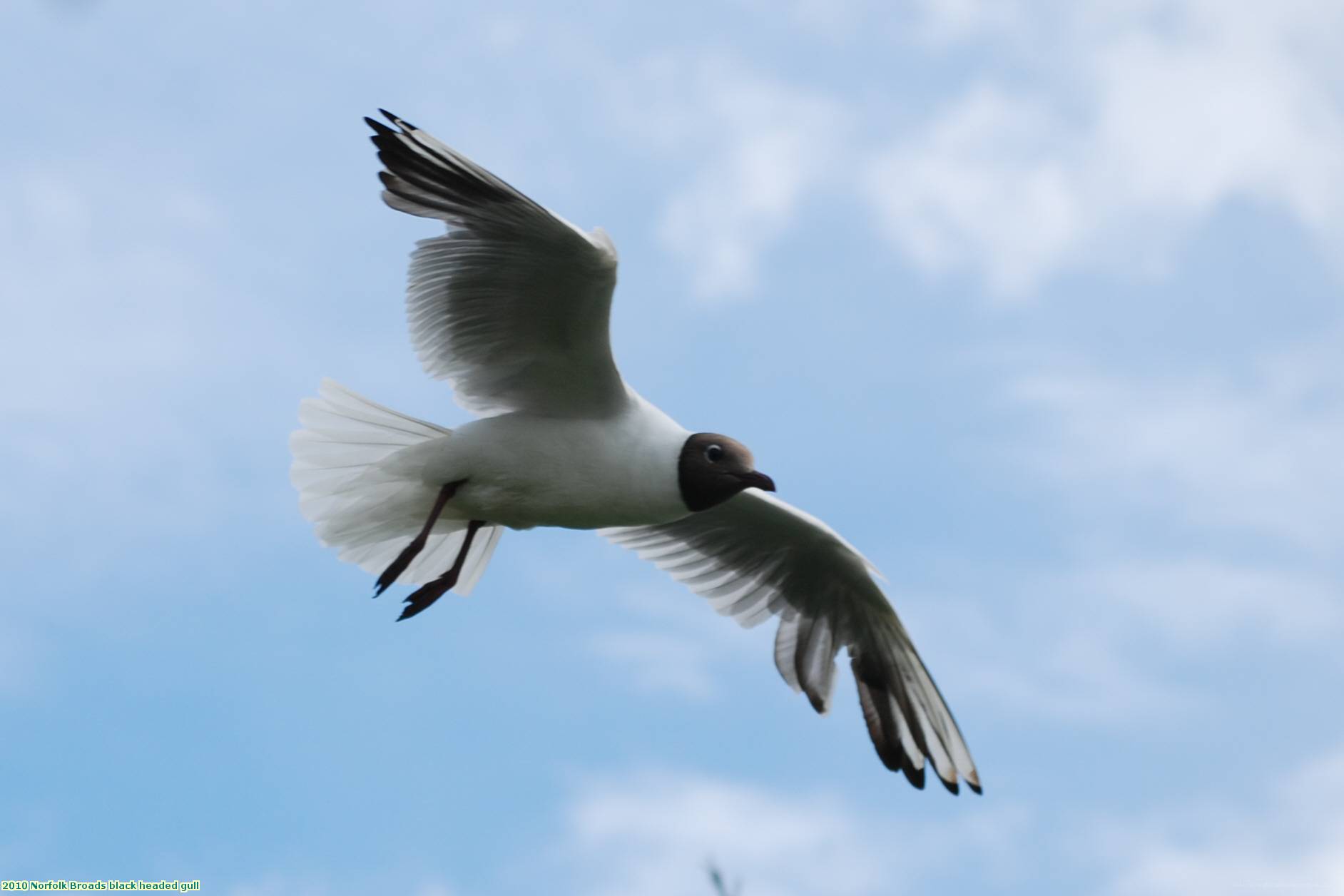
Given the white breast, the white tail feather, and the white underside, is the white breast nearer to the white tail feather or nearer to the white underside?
the white underside

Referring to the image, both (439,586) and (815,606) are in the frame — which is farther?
(815,606)

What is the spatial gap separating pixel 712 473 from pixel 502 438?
3.05 feet

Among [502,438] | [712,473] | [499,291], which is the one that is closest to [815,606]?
[712,473]

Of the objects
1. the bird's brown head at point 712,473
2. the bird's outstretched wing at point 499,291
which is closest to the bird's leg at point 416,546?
the bird's outstretched wing at point 499,291

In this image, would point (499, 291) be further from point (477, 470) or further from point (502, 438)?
point (477, 470)

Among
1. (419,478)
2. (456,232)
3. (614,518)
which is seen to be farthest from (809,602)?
(456,232)

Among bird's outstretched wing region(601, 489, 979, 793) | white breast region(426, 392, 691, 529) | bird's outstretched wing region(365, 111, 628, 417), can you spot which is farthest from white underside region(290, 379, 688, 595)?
bird's outstretched wing region(601, 489, 979, 793)

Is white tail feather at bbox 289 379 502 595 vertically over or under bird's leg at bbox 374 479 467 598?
over

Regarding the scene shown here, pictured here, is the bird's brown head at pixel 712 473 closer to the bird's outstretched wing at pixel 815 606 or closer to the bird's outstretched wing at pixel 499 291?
the bird's outstretched wing at pixel 499 291

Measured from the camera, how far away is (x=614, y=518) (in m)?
7.49

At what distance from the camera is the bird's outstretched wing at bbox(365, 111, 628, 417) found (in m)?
6.86

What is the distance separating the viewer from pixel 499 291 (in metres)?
7.20

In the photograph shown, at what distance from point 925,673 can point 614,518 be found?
1992mm

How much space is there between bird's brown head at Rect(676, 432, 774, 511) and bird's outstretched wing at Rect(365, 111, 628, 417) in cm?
41
